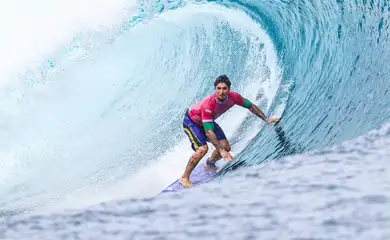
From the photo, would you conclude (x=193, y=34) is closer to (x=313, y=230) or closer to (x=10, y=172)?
(x=10, y=172)

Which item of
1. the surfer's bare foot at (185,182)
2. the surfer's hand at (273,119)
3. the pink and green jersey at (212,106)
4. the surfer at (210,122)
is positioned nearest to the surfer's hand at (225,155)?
the surfer at (210,122)

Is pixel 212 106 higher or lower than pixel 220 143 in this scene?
higher

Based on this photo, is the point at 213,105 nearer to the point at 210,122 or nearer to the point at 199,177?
the point at 210,122

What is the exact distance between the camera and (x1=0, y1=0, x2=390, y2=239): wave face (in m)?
3.27

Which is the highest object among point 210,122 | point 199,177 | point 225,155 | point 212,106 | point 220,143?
point 212,106

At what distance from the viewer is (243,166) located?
17.4 ft

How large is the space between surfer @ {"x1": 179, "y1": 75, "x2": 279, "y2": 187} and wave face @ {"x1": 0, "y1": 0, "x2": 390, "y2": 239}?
29cm

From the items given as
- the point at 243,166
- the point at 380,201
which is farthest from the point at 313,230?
the point at 243,166

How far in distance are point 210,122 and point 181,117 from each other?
282cm

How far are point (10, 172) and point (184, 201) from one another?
181 inches

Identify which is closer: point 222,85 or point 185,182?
point 222,85

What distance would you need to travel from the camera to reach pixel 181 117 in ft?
27.1

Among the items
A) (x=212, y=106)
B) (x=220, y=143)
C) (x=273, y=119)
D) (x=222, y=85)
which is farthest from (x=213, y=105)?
(x=273, y=119)

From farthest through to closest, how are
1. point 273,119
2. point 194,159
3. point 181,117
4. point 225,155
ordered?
point 181,117 → point 273,119 → point 194,159 → point 225,155
